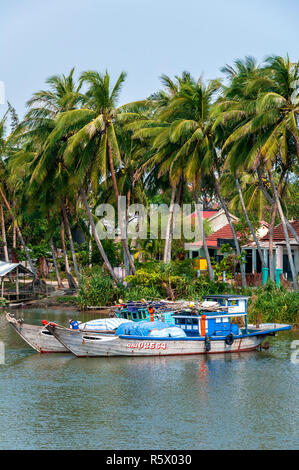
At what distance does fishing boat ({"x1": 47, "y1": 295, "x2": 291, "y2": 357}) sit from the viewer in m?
27.6

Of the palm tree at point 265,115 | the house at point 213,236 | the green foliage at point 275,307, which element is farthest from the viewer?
the house at point 213,236

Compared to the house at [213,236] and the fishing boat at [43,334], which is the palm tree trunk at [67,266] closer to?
the house at [213,236]

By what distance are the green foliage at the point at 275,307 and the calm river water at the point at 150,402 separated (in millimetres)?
4620

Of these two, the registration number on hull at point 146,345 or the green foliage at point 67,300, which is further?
the green foliage at point 67,300

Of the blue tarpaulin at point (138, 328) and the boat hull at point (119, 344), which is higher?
the blue tarpaulin at point (138, 328)

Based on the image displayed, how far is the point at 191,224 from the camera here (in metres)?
55.3

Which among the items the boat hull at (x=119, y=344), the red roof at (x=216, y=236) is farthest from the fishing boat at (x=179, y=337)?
the red roof at (x=216, y=236)

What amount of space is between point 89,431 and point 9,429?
7.65ft

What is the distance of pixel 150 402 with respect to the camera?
838 inches

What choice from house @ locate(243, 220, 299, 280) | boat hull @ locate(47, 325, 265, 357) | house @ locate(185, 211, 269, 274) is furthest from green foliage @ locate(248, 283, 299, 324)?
house @ locate(185, 211, 269, 274)

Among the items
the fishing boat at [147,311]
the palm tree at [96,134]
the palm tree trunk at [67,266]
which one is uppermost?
the palm tree at [96,134]

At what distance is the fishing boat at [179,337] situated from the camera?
90.7 feet

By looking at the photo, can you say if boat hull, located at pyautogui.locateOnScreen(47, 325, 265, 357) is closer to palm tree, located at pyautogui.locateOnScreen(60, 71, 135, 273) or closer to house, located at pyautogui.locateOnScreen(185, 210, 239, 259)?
palm tree, located at pyautogui.locateOnScreen(60, 71, 135, 273)
